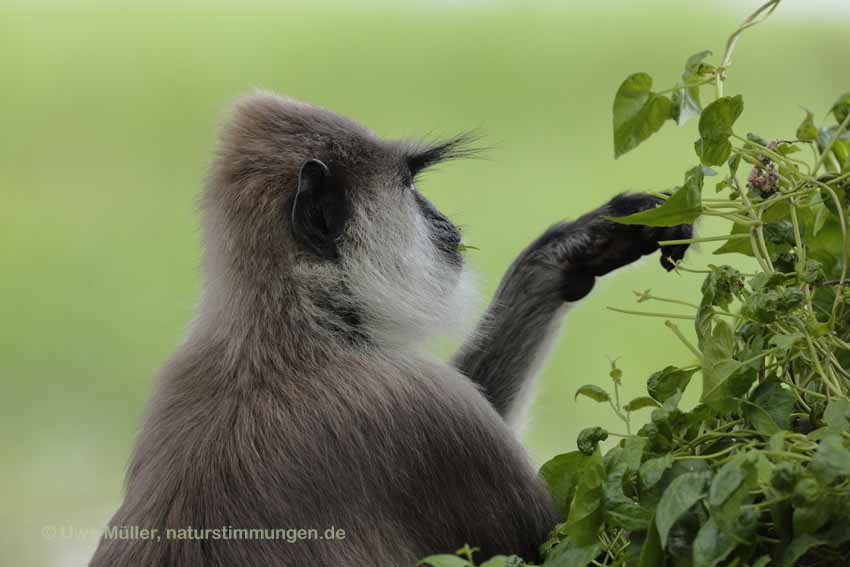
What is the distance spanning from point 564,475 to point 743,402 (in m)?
0.49

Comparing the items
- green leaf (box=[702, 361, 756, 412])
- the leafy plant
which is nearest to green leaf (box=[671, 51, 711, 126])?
the leafy plant

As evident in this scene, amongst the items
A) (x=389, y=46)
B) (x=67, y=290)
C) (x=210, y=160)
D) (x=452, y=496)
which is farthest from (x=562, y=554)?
(x=389, y=46)

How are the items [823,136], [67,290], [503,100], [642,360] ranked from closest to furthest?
[823,136] < [642,360] < [67,290] < [503,100]

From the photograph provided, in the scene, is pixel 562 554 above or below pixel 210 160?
below

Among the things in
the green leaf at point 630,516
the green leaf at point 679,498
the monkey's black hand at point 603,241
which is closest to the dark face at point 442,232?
the monkey's black hand at point 603,241

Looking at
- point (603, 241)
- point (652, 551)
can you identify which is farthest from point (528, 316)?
point (652, 551)

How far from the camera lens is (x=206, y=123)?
423cm

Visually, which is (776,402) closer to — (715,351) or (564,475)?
(715,351)

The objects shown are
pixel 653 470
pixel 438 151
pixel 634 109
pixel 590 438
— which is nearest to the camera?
pixel 653 470

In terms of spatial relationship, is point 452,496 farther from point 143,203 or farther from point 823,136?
point 143,203

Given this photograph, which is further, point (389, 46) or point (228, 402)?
point (389, 46)

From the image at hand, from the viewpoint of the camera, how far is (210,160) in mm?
2404

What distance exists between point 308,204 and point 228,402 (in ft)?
1.35

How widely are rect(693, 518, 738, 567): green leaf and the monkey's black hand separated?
127cm
